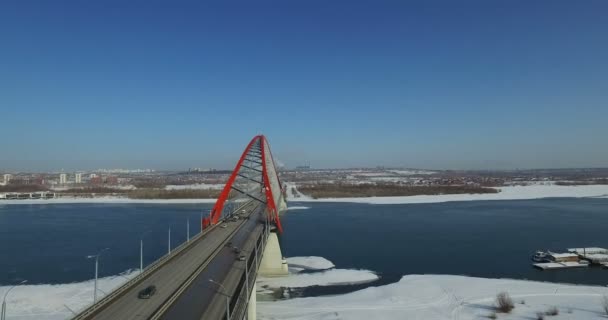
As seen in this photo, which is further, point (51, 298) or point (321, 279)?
point (321, 279)

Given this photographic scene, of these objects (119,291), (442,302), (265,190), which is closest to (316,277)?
(442,302)

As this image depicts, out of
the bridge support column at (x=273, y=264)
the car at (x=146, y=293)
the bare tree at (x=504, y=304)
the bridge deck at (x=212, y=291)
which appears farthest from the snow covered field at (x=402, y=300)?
the car at (x=146, y=293)

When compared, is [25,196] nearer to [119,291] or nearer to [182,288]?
[119,291]

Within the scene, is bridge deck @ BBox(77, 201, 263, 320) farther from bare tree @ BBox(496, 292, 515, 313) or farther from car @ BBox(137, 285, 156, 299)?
bare tree @ BBox(496, 292, 515, 313)

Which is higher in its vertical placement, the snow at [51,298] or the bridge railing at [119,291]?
the bridge railing at [119,291]

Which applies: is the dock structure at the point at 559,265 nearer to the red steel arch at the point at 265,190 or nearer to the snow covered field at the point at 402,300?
the snow covered field at the point at 402,300

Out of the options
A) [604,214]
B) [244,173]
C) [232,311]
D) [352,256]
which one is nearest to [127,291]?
[232,311]
